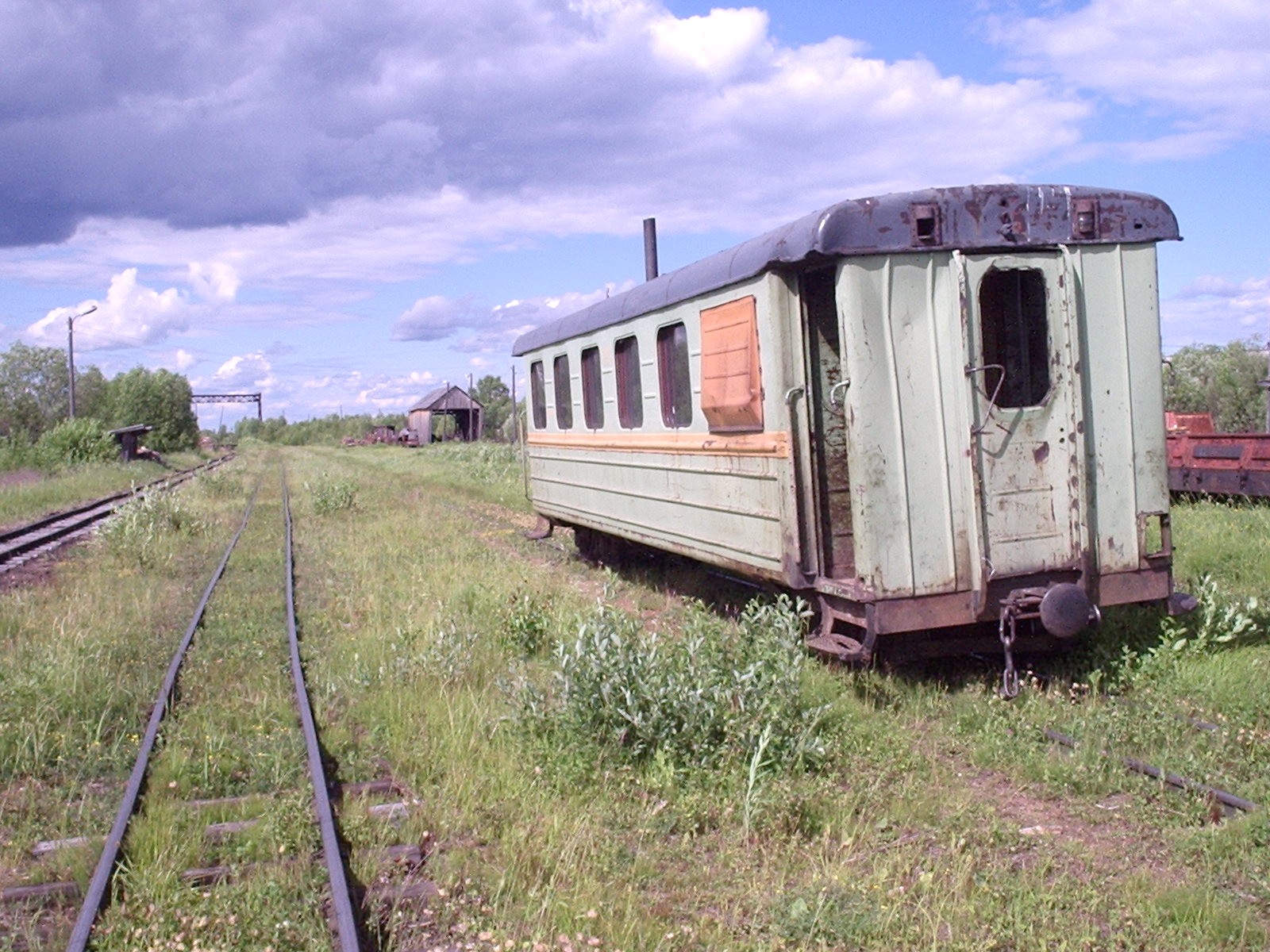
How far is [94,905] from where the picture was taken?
4297 mm

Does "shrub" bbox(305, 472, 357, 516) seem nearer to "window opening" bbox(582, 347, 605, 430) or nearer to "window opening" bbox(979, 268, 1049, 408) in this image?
"window opening" bbox(582, 347, 605, 430)

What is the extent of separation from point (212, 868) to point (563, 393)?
326 inches

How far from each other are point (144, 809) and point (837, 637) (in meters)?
3.79

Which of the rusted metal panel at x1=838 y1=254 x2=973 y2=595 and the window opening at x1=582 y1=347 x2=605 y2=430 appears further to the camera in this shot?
the window opening at x1=582 y1=347 x2=605 y2=430

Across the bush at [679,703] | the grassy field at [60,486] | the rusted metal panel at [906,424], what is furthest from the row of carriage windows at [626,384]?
the grassy field at [60,486]

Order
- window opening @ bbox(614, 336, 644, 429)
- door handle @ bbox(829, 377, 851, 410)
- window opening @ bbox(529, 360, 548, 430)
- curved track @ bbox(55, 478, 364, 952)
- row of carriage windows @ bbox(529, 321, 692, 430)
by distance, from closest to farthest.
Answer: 1. curved track @ bbox(55, 478, 364, 952)
2. door handle @ bbox(829, 377, 851, 410)
3. row of carriage windows @ bbox(529, 321, 692, 430)
4. window opening @ bbox(614, 336, 644, 429)
5. window opening @ bbox(529, 360, 548, 430)

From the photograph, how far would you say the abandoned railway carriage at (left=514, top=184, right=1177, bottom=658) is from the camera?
655cm

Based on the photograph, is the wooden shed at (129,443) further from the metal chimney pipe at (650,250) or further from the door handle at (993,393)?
the door handle at (993,393)

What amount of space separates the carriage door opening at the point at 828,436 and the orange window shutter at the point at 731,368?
356mm

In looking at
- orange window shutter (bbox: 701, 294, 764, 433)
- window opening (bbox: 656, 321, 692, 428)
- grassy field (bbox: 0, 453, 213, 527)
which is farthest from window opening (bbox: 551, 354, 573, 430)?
grassy field (bbox: 0, 453, 213, 527)

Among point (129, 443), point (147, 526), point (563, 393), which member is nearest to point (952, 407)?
point (563, 393)

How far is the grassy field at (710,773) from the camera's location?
4172mm

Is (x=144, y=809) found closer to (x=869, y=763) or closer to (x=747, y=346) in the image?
(x=869, y=763)

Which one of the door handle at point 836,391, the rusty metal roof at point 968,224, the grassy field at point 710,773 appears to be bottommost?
the grassy field at point 710,773
